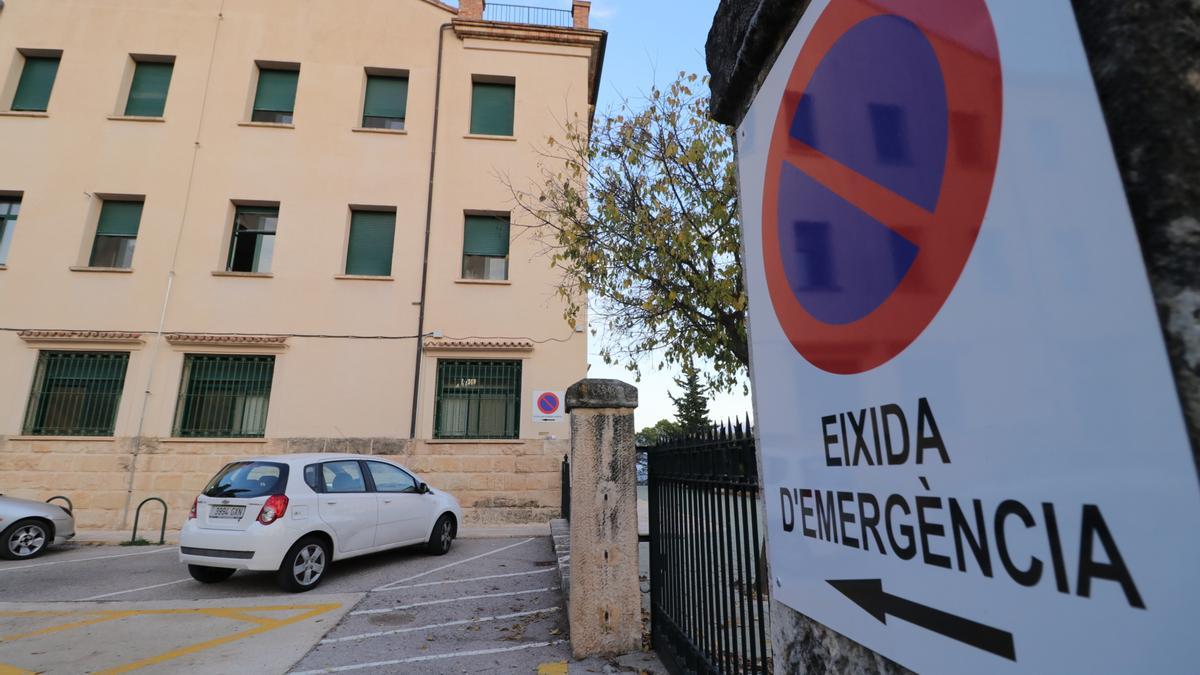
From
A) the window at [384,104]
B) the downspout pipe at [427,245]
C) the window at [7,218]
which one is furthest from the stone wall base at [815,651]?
the window at [7,218]

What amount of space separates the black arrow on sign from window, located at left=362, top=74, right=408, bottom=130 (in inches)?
566

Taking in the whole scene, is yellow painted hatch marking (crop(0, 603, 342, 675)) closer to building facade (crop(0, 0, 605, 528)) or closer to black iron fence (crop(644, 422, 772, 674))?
black iron fence (crop(644, 422, 772, 674))

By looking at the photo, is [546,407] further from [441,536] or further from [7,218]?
[7,218]

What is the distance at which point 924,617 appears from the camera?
2.94 feet

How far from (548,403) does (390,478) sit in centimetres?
411

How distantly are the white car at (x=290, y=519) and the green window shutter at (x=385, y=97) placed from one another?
9.33 m

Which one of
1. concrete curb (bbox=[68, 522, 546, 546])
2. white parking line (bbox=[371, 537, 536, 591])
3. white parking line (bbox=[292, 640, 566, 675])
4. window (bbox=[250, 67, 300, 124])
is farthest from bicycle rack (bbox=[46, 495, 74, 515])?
white parking line (bbox=[292, 640, 566, 675])

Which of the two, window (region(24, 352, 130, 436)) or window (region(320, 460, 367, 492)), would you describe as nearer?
window (region(320, 460, 367, 492))

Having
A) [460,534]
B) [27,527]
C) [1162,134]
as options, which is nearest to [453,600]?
[460,534]

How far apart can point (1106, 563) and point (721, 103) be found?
1722 mm

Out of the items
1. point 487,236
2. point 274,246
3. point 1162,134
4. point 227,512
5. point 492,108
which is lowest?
point 227,512

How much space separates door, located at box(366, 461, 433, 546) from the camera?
745 centimetres

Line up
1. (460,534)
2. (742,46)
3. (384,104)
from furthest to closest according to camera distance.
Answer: (384,104), (460,534), (742,46)

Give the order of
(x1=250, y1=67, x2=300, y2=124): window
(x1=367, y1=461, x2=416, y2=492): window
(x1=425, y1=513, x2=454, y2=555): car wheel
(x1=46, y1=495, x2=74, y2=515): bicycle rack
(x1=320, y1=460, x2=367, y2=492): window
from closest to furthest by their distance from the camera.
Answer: (x1=320, y1=460, x2=367, y2=492): window < (x1=367, y1=461, x2=416, y2=492): window < (x1=425, y1=513, x2=454, y2=555): car wheel < (x1=46, y1=495, x2=74, y2=515): bicycle rack < (x1=250, y1=67, x2=300, y2=124): window
